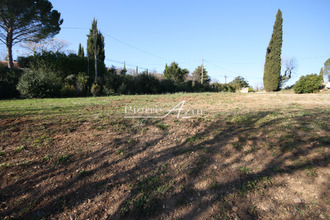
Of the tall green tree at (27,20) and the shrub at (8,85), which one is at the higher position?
the tall green tree at (27,20)

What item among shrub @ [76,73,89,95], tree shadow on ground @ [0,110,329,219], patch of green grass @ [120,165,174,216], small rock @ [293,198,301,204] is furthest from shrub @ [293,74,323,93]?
shrub @ [76,73,89,95]

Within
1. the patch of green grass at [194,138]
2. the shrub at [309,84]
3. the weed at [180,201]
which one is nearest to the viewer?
the weed at [180,201]

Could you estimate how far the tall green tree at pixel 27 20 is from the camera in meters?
16.3

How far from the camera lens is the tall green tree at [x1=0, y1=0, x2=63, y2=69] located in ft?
53.6

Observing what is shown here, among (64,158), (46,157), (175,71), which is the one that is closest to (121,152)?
(64,158)

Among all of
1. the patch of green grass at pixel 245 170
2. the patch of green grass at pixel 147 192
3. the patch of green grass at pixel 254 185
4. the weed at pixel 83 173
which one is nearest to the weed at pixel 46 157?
the weed at pixel 83 173

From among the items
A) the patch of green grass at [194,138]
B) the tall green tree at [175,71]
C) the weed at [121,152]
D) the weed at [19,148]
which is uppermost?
the tall green tree at [175,71]

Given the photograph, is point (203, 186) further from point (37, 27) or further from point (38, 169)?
point (37, 27)

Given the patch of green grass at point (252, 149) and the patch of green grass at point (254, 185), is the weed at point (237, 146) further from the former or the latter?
the patch of green grass at point (254, 185)

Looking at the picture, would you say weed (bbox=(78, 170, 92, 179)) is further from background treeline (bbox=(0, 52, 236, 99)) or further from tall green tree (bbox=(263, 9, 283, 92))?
tall green tree (bbox=(263, 9, 283, 92))

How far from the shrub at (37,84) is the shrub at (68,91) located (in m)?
0.64

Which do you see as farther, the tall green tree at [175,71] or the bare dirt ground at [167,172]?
the tall green tree at [175,71]

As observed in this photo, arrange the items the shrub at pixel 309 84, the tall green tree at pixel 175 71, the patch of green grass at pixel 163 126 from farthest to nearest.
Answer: the tall green tree at pixel 175 71 < the shrub at pixel 309 84 < the patch of green grass at pixel 163 126

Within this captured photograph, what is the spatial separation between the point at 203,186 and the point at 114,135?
226 cm
